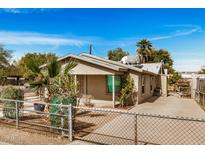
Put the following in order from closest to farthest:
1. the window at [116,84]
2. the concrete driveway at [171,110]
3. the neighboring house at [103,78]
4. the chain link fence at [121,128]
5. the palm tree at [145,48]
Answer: the chain link fence at [121,128] < the concrete driveway at [171,110] < the neighboring house at [103,78] < the window at [116,84] < the palm tree at [145,48]

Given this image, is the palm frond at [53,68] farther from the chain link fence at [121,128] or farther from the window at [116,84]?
the window at [116,84]

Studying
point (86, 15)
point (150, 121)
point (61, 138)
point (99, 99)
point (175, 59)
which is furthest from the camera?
point (175, 59)

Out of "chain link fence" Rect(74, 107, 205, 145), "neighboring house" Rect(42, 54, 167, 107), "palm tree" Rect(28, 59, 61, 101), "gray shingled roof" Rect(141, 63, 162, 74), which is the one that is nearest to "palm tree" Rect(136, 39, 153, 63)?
"gray shingled roof" Rect(141, 63, 162, 74)

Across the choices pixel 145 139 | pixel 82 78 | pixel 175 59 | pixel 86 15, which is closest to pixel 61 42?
pixel 86 15

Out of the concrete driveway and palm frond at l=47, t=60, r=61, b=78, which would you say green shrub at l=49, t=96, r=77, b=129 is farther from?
the concrete driveway

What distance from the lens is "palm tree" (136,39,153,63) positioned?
5050cm

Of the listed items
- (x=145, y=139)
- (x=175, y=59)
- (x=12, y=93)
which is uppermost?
(x=175, y=59)

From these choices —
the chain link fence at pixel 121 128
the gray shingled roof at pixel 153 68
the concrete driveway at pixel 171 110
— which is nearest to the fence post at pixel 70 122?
the chain link fence at pixel 121 128

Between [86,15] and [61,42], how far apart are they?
16.8 metres

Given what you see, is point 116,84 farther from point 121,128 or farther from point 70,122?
point 70,122

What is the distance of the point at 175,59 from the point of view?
4847 cm

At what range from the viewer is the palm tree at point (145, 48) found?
5050 centimetres

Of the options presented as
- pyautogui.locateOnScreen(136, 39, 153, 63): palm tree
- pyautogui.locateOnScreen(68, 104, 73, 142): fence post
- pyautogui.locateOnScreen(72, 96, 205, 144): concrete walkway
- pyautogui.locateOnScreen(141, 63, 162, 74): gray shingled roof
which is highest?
pyautogui.locateOnScreen(136, 39, 153, 63): palm tree
